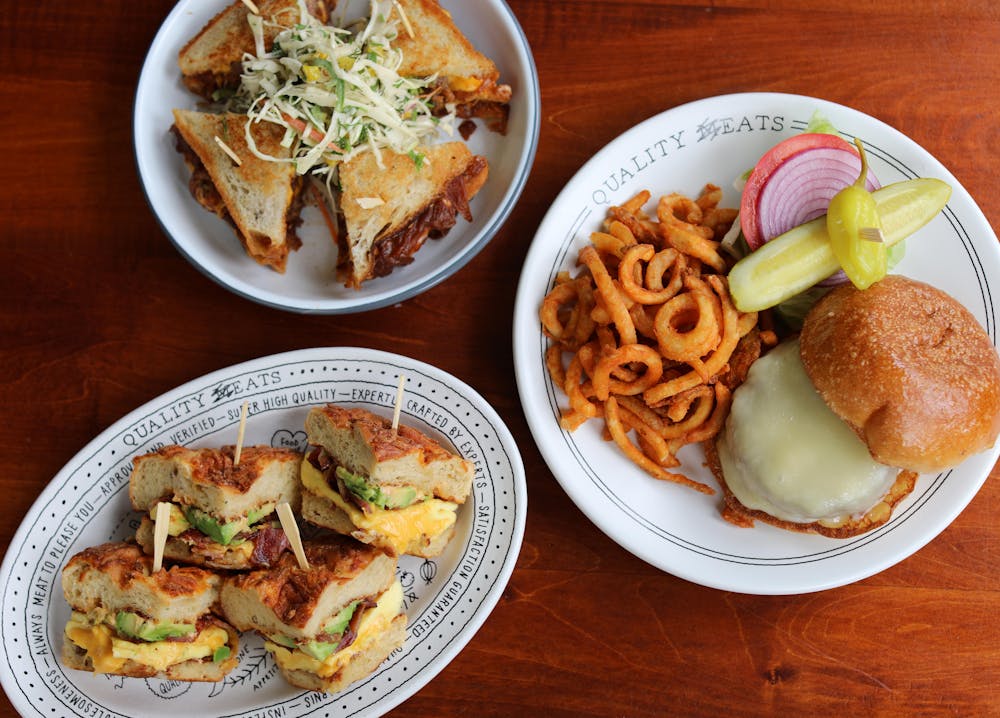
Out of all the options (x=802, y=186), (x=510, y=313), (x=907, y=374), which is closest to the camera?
(x=907, y=374)

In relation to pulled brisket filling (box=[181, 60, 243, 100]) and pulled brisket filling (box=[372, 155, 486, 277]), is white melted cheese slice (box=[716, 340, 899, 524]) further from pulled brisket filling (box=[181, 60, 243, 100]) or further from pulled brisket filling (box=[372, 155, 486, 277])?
pulled brisket filling (box=[181, 60, 243, 100])

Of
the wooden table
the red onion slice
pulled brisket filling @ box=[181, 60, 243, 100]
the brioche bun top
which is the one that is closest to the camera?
the brioche bun top

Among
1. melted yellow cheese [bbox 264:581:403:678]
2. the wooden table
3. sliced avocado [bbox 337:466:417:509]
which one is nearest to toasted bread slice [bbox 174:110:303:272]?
the wooden table

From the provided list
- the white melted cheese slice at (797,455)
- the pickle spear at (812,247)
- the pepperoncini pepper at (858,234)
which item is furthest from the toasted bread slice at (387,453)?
the pepperoncini pepper at (858,234)

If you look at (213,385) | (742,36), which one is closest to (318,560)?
(213,385)

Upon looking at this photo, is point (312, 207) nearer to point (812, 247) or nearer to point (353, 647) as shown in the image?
point (353, 647)

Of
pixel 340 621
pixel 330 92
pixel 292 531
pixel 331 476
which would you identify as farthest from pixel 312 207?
pixel 340 621
